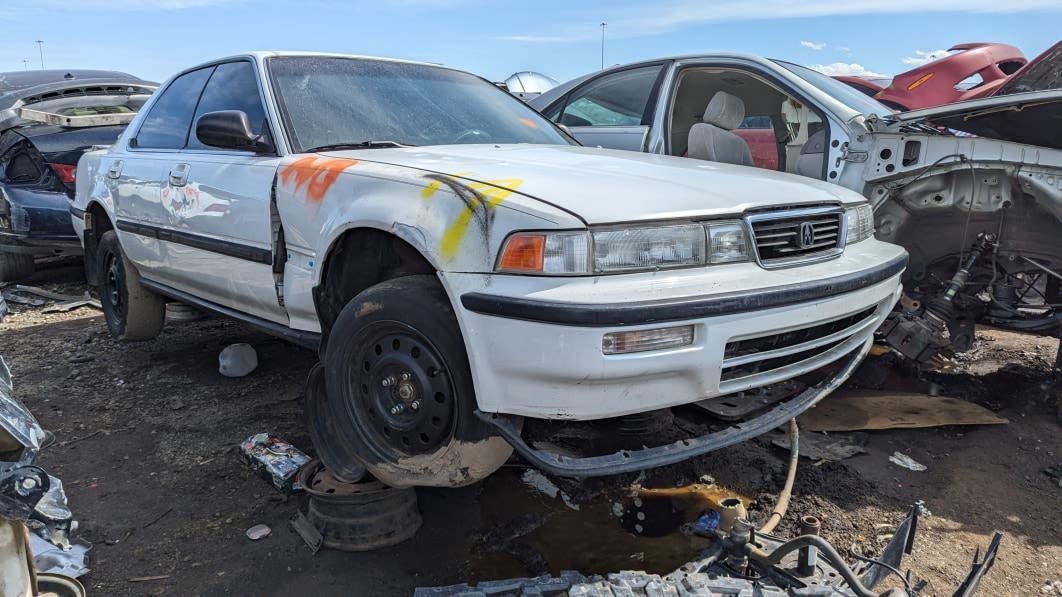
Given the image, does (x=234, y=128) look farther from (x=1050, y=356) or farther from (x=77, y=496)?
(x=1050, y=356)

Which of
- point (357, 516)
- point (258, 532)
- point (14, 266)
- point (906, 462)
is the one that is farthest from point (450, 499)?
point (14, 266)

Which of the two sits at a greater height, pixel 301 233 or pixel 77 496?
pixel 301 233

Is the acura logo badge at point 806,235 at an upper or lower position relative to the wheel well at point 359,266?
upper

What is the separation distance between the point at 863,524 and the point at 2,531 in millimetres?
2639

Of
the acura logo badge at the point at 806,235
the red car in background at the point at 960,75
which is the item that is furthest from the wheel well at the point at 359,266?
the red car in background at the point at 960,75

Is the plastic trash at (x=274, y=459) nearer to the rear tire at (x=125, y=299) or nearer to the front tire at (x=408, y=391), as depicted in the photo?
the front tire at (x=408, y=391)

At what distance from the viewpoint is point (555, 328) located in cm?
186

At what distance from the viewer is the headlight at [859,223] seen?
8.67 feet

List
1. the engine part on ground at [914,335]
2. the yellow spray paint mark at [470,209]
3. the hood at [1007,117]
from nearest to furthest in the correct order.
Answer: the yellow spray paint mark at [470,209] < the hood at [1007,117] < the engine part on ground at [914,335]

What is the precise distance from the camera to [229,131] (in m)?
2.82

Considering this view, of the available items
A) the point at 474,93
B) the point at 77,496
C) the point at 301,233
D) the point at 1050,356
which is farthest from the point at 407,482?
the point at 1050,356

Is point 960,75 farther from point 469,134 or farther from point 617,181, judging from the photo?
point 617,181

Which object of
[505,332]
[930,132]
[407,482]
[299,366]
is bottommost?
[299,366]

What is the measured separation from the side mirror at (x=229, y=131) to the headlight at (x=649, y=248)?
5.40 ft
